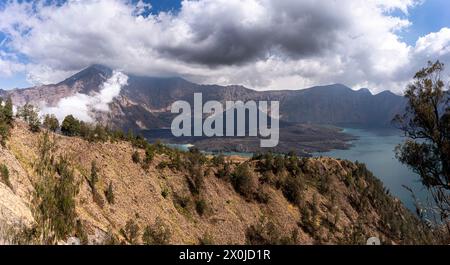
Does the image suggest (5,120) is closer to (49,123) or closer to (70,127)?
(49,123)

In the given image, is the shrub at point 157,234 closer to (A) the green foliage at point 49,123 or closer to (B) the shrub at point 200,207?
(B) the shrub at point 200,207

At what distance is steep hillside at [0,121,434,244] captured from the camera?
35.6 meters

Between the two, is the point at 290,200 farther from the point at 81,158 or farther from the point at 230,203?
the point at 81,158

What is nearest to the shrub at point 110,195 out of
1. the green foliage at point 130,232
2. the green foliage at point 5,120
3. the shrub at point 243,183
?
the green foliage at point 130,232

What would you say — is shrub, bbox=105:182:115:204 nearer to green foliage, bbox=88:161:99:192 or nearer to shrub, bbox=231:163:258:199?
green foliage, bbox=88:161:99:192

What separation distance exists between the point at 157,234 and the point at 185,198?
19573 millimetres

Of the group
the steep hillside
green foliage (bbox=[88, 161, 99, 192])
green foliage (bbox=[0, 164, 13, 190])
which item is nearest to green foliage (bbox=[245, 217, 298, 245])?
the steep hillside

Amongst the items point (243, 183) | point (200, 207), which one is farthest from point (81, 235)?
point (243, 183)

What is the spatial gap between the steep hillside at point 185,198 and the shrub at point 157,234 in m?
0.20

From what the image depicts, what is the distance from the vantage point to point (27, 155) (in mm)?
39781

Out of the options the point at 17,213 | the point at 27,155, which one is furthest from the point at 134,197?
the point at 17,213

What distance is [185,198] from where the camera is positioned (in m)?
68.6

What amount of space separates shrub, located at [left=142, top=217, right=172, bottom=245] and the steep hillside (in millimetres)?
199
